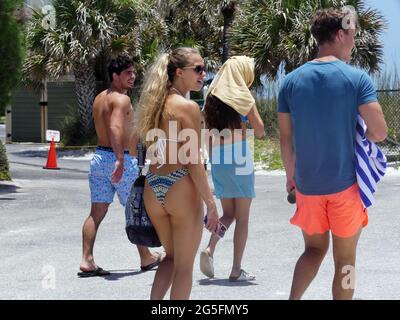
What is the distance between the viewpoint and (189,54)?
4.80m

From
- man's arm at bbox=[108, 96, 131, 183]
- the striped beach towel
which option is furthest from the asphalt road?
the striped beach towel

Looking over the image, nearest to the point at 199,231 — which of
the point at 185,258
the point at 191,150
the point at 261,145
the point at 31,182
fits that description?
the point at 185,258

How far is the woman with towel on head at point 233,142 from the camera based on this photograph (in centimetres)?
641

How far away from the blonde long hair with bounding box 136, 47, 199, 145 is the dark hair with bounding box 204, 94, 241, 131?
165cm

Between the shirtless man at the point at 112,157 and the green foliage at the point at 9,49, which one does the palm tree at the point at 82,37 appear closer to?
the green foliage at the point at 9,49

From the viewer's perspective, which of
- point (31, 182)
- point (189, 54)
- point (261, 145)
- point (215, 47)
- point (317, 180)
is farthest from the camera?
point (215, 47)

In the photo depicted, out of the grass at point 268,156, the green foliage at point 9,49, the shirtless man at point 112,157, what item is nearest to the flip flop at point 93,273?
the shirtless man at point 112,157

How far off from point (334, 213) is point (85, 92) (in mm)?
22545

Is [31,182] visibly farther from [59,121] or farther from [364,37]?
[59,121]

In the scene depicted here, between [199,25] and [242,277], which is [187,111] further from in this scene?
[199,25]

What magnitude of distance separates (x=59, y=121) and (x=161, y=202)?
26819 millimetres

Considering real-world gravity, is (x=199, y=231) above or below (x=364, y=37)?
below

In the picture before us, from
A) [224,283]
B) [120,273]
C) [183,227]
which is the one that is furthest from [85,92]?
[183,227]

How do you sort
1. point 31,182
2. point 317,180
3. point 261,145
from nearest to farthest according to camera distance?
point 317,180 → point 31,182 → point 261,145
